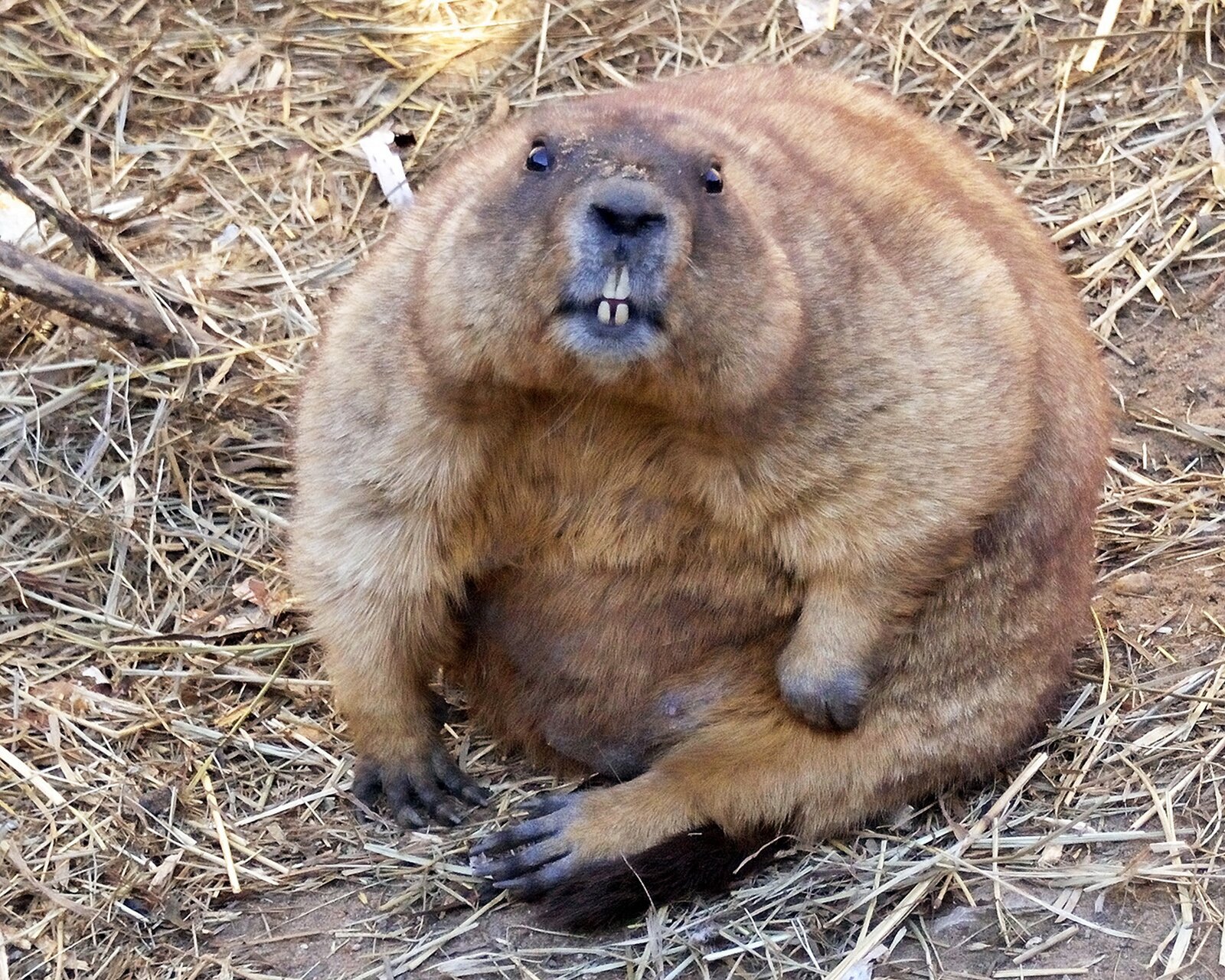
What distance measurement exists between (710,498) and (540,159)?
1036 mm

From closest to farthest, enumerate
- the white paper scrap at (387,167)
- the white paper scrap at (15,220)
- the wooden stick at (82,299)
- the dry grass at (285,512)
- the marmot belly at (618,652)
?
1. the dry grass at (285,512)
2. the marmot belly at (618,652)
3. the wooden stick at (82,299)
4. the white paper scrap at (15,220)
5. the white paper scrap at (387,167)

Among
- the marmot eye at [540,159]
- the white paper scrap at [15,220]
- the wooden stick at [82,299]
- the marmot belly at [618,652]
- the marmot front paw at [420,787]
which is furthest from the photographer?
the white paper scrap at [15,220]

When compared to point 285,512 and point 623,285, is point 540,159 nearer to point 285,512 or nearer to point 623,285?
point 623,285

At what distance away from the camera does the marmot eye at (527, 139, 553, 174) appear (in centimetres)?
388

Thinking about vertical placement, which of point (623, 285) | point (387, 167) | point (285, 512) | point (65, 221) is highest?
point (623, 285)

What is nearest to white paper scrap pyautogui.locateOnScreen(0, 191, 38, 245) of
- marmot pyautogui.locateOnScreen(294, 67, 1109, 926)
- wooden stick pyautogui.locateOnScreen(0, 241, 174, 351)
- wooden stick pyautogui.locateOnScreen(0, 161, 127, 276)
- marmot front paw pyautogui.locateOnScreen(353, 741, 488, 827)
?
wooden stick pyautogui.locateOnScreen(0, 161, 127, 276)

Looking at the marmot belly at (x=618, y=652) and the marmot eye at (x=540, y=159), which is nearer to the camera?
the marmot eye at (x=540, y=159)

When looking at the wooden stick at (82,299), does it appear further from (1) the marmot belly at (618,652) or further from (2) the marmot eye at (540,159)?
(2) the marmot eye at (540,159)

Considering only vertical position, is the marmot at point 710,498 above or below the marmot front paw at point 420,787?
above

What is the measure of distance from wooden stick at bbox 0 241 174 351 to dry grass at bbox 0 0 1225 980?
A: 131 millimetres

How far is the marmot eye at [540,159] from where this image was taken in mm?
3881

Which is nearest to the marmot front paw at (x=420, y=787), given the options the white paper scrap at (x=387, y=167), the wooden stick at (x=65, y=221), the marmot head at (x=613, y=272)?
the marmot head at (x=613, y=272)

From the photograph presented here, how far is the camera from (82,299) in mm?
6055

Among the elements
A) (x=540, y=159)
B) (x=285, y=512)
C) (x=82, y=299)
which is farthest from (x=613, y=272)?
(x=82, y=299)
